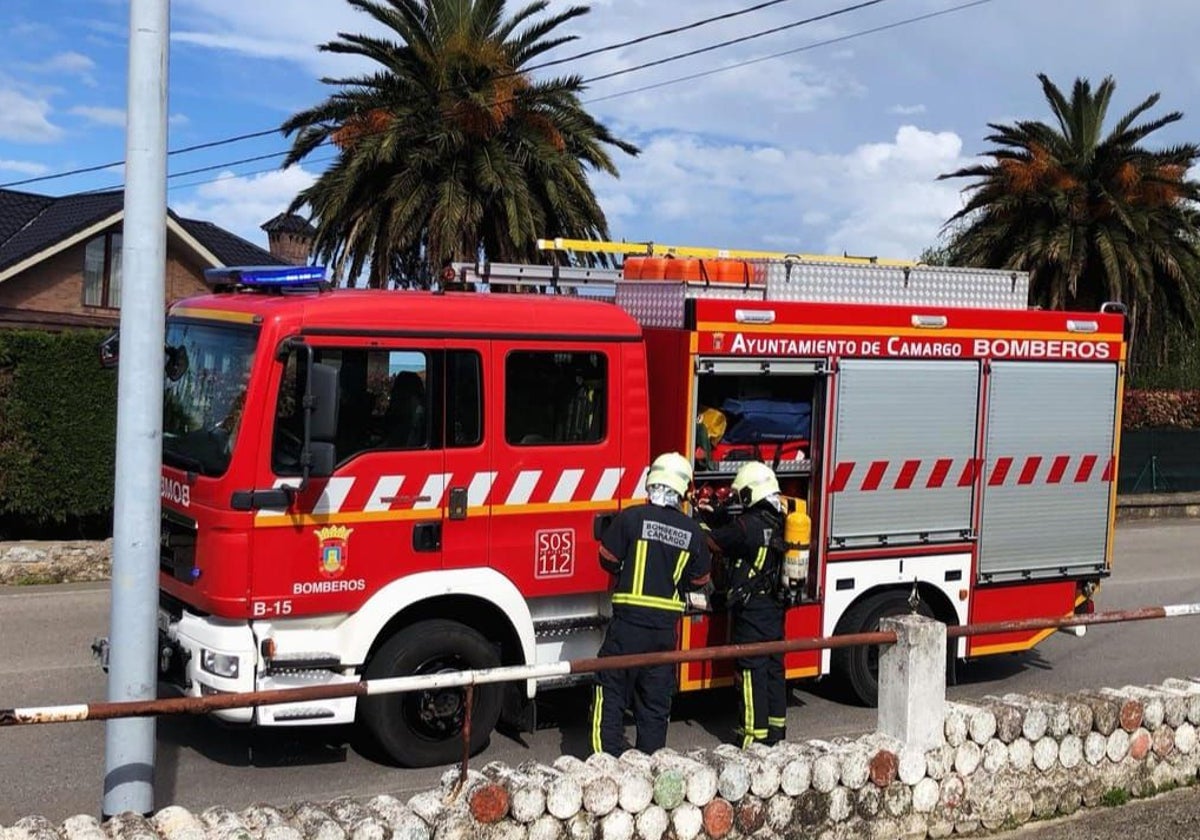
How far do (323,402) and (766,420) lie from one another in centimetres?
282

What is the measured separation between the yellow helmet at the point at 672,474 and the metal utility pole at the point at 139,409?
2.44 metres

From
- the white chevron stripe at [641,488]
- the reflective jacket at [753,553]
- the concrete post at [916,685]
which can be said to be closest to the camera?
the concrete post at [916,685]

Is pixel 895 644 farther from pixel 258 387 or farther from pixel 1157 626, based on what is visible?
pixel 1157 626

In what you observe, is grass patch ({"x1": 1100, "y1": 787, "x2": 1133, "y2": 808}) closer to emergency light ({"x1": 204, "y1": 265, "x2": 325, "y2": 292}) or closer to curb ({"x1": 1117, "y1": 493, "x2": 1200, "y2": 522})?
emergency light ({"x1": 204, "y1": 265, "x2": 325, "y2": 292})

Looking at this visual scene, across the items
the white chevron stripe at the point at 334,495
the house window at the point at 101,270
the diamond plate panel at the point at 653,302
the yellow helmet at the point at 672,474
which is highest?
the house window at the point at 101,270

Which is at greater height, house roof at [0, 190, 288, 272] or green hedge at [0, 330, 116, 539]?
house roof at [0, 190, 288, 272]

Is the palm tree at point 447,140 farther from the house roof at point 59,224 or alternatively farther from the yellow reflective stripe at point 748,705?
the yellow reflective stripe at point 748,705

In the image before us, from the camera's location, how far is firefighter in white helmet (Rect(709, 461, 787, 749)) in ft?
22.6

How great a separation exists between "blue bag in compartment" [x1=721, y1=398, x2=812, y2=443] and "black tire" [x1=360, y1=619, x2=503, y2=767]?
6.54ft

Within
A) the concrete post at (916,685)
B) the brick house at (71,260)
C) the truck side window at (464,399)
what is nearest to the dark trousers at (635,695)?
the concrete post at (916,685)

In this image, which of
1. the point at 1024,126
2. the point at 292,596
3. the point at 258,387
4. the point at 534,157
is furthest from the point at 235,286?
the point at 1024,126

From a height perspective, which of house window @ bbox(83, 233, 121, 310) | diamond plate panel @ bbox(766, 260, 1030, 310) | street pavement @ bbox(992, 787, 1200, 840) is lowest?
street pavement @ bbox(992, 787, 1200, 840)

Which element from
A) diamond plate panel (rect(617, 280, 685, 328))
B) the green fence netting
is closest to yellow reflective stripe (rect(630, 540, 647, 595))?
diamond plate panel (rect(617, 280, 685, 328))

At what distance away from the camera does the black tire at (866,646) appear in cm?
788
